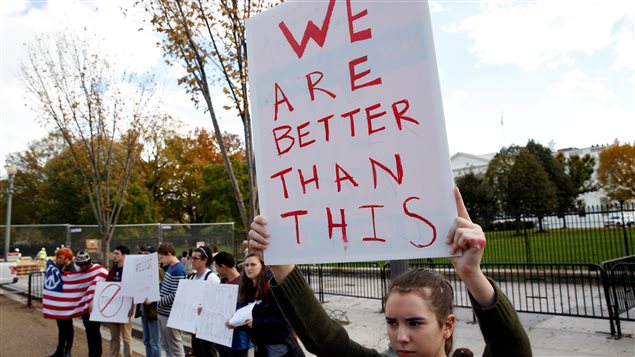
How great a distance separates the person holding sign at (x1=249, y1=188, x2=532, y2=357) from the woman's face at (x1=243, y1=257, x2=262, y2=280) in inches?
99.9

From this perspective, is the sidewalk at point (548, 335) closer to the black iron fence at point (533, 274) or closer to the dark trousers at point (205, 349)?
the black iron fence at point (533, 274)

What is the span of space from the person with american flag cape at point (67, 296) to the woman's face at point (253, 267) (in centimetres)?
405

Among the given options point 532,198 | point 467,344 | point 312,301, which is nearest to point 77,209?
point 532,198

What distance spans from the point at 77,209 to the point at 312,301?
4598cm

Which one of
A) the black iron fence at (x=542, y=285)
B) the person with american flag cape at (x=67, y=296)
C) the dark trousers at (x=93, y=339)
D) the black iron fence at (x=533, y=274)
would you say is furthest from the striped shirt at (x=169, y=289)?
the black iron fence at (x=533, y=274)

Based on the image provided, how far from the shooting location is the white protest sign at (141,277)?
20.2 ft

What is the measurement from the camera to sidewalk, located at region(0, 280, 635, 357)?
6101 mm

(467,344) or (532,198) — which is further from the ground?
(532,198)

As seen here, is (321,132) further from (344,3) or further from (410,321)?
(410,321)

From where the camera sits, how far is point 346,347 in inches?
75.5

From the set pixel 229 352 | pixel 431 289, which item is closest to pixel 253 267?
pixel 229 352

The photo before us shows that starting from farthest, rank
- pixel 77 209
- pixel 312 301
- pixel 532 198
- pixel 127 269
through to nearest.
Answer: pixel 77 209, pixel 532 198, pixel 127 269, pixel 312 301

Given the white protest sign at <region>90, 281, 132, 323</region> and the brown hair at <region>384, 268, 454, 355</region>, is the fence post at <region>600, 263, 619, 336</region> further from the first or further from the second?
the white protest sign at <region>90, 281, 132, 323</region>

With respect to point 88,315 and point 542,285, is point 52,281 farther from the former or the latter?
point 542,285
